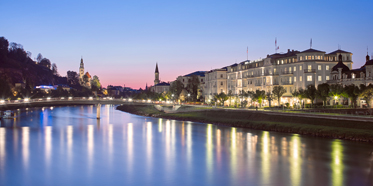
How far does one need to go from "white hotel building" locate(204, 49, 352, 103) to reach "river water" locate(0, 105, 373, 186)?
32.8 meters

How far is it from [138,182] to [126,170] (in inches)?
158

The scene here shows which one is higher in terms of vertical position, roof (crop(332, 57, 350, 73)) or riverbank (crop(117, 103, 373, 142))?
roof (crop(332, 57, 350, 73))

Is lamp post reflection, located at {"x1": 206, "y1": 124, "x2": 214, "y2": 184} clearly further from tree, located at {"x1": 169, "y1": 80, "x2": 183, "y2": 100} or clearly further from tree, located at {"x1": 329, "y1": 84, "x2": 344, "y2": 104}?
tree, located at {"x1": 169, "y1": 80, "x2": 183, "y2": 100}

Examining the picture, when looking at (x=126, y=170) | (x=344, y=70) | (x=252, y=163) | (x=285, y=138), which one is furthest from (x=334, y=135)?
(x=344, y=70)

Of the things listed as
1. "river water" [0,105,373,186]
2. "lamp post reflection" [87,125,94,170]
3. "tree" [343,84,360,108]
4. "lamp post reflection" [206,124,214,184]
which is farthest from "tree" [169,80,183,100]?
"river water" [0,105,373,186]

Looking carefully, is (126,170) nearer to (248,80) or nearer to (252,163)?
(252,163)

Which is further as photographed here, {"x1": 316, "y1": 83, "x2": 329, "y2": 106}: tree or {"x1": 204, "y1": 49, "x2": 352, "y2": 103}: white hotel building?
{"x1": 204, "y1": 49, "x2": 352, "y2": 103}: white hotel building

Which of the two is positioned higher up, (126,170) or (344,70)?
(344,70)

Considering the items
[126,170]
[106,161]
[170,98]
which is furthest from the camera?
[170,98]

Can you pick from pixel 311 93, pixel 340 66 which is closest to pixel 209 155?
pixel 311 93

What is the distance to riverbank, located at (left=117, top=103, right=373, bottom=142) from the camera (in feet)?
127

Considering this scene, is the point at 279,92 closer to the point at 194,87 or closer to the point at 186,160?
the point at 186,160

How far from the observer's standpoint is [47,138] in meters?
47.7

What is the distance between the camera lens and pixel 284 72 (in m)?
82.4
